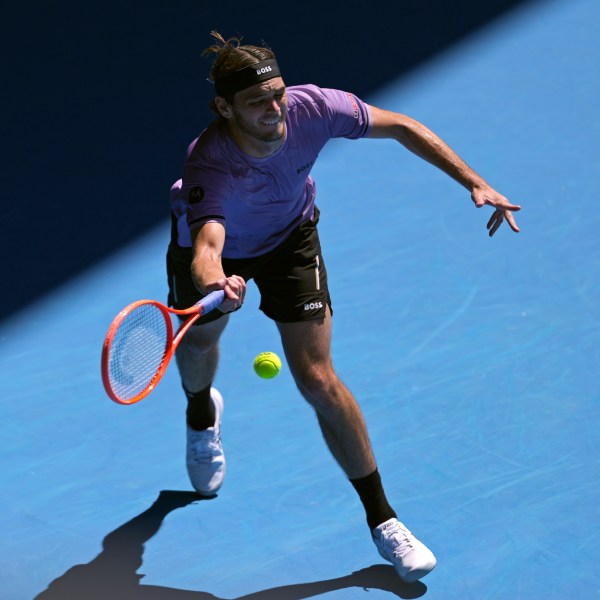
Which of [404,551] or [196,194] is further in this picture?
[404,551]

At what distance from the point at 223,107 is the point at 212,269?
0.65 metres

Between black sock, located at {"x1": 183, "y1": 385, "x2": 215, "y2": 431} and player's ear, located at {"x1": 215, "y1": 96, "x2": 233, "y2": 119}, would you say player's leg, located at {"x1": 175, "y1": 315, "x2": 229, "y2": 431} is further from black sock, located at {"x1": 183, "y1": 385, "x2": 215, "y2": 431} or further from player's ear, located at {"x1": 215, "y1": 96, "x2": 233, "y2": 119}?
player's ear, located at {"x1": 215, "y1": 96, "x2": 233, "y2": 119}

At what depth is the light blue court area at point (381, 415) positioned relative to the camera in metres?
4.54

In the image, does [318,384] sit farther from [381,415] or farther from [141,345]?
[381,415]

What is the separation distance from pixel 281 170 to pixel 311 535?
134 cm

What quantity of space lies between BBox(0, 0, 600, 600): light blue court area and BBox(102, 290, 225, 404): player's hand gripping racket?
2.89 feet

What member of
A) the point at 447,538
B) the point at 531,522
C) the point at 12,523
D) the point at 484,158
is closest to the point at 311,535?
the point at 447,538

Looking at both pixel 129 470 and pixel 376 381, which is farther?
pixel 376 381

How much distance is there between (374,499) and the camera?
4.50 meters

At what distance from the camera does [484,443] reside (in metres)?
5.03

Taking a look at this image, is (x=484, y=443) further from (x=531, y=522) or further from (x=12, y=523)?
(x=12, y=523)

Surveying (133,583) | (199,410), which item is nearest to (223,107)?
(199,410)

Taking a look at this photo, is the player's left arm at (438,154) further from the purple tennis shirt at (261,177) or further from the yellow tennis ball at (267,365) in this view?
the yellow tennis ball at (267,365)

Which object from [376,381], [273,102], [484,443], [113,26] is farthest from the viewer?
[113,26]
